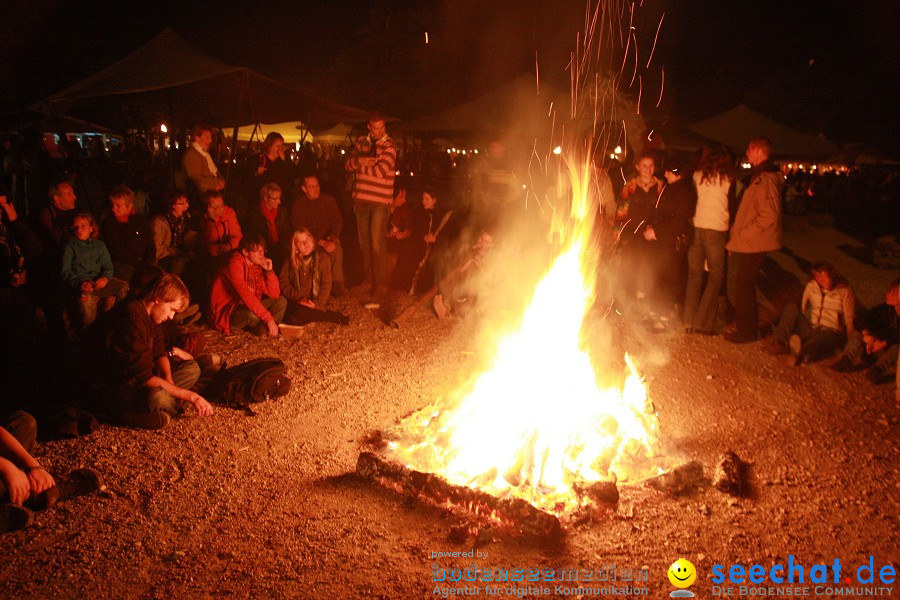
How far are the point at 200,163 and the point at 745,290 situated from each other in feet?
24.6

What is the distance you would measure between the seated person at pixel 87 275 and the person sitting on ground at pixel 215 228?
4.24 feet

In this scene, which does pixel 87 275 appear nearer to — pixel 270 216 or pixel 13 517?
pixel 270 216

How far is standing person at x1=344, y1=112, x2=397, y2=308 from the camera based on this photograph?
317 inches

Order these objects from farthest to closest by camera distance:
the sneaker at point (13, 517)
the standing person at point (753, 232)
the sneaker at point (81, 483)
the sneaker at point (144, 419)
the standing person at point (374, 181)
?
the standing person at point (374, 181) → the standing person at point (753, 232) → the sneaker at point (144, 419) → the sneaker at point (81, 483) → the sneaker at point (13, 517)

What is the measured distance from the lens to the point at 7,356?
533 cm

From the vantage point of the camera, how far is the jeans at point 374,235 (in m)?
8.20

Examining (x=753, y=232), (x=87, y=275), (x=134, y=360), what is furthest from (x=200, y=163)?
(x=753, y=232)

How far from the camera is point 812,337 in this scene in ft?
20.7

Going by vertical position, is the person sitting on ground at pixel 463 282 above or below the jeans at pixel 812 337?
above

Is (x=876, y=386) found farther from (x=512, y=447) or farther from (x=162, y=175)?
(x=162, y=175)

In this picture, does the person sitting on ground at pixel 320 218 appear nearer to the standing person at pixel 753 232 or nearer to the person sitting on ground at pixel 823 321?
the standing person at pixel 753 232

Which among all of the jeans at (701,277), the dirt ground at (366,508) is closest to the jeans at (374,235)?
the dirt ground at (366,508)

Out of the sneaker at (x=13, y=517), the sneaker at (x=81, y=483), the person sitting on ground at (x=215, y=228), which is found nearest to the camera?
the sneaker at (x=13, y=517)

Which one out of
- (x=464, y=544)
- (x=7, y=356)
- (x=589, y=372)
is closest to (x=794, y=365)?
(x=589, y=372)
